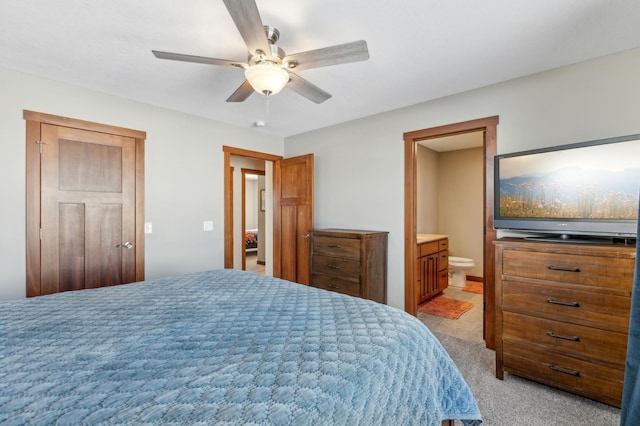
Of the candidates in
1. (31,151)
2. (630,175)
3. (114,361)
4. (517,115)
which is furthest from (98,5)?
(630,175)

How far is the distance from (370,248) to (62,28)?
2.97m

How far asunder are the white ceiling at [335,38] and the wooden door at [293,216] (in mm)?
1421

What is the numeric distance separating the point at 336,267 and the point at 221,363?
2.50 metres

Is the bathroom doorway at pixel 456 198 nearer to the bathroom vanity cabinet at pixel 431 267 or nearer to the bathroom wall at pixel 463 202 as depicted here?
the bathroom wall at pixel 463 202

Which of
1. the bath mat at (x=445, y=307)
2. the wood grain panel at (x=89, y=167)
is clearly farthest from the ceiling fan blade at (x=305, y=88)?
the bath mat at (x=445, y=307)

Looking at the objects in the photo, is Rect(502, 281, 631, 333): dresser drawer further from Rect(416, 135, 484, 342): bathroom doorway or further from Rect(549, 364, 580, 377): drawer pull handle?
Rect(416, 135, 484, 342): bathroom doorway

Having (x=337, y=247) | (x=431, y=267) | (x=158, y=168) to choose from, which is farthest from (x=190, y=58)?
(x=431, y=267)

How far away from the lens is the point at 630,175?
6.26 ft

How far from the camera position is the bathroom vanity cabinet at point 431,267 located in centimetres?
376

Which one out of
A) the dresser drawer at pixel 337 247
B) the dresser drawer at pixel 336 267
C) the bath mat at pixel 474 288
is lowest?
the bath mat at pixel 474 288

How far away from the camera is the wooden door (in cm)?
398

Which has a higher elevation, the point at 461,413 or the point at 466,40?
the point at 466,40

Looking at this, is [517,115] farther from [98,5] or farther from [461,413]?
[98,5]

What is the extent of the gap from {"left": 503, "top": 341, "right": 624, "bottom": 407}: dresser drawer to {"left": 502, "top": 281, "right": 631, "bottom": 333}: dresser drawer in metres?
0.27
